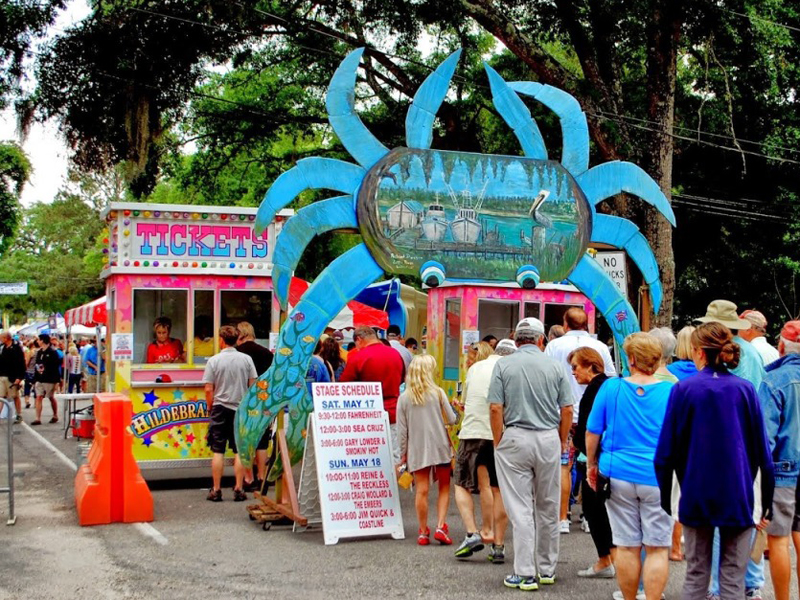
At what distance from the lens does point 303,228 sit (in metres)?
9.91

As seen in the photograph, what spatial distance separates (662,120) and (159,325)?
9.67 meters

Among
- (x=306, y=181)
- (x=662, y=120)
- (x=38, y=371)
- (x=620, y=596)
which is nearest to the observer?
(x=620, y=596)

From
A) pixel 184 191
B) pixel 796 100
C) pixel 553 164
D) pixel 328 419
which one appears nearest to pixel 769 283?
pixel 796 100

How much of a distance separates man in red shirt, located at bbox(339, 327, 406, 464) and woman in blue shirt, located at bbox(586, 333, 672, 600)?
3.93m

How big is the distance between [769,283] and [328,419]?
20596 mm

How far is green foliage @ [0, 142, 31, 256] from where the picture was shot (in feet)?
76.6

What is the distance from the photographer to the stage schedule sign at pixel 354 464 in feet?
29.2

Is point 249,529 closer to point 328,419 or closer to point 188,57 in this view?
point 328,419

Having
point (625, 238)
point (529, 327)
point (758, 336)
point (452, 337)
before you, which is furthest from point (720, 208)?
point (529, 327)

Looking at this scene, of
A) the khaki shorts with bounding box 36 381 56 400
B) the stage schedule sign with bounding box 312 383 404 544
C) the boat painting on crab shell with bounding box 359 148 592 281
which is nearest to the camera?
the stage schedule sign with bounding box 312 383 404 544

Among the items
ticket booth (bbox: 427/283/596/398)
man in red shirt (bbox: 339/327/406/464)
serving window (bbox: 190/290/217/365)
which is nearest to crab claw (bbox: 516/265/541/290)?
man in red shirt (bbox: 339/327/406/464)

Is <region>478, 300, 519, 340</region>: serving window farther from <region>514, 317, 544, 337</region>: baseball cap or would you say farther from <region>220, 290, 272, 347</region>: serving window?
<region>514, 317, 544, 337</region>: baseball cap

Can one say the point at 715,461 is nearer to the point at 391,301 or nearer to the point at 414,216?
the point at 414,216

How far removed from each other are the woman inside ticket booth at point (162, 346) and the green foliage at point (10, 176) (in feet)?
42.5
